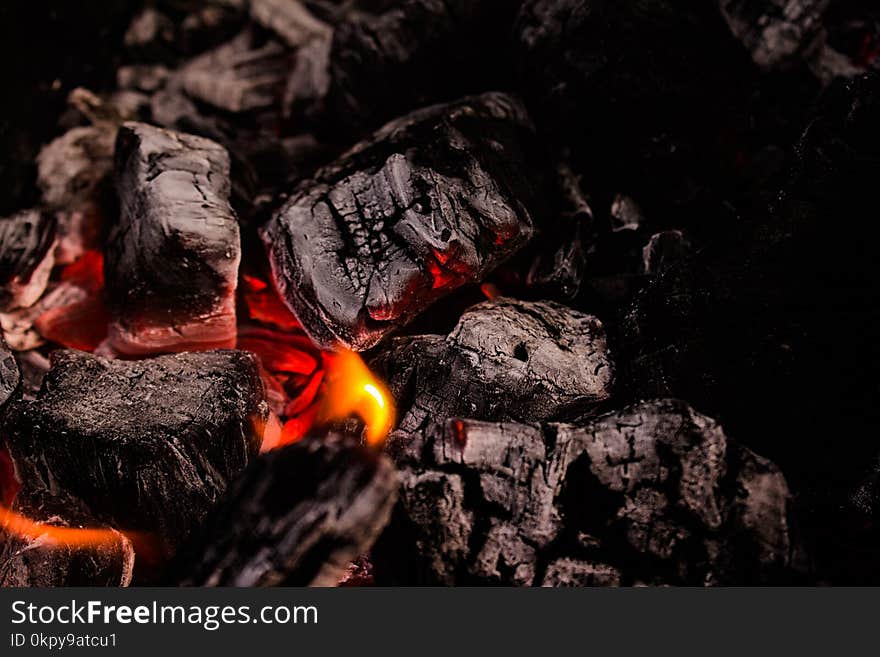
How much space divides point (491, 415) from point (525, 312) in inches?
10.4

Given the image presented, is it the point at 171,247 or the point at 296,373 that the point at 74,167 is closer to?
the point at 171,247

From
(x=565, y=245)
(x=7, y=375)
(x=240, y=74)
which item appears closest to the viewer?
(x=7, y=375)

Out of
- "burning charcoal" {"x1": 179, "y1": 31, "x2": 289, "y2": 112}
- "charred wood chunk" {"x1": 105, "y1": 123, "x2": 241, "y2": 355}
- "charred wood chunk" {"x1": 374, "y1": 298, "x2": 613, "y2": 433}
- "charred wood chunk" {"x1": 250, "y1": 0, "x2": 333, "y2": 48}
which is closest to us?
"charred wood chunk" {"x1": 374, "y1": 298, "x2": 613, "y2": 433}

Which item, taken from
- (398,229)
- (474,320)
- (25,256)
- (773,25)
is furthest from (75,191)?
(773,25)

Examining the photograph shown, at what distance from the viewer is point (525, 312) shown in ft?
4.66

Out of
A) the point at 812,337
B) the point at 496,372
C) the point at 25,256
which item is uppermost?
the point at 812,337

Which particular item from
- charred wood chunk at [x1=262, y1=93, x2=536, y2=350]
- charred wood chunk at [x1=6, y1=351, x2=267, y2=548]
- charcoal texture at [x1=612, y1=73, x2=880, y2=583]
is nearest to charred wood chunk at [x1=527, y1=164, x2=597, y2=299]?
charred wood chunk at [x1=262, y1=93, x2=536, y2=350]

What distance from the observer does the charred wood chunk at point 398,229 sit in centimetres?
132

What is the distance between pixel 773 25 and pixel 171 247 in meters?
1.62

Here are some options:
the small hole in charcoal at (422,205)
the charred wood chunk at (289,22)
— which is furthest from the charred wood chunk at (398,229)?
the charred wood chunk at (289,22)

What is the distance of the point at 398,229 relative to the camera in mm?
1337

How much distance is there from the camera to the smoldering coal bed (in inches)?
41.1

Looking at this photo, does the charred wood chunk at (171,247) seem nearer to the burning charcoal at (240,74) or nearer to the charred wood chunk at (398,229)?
the charred wood chunk at (398,229)

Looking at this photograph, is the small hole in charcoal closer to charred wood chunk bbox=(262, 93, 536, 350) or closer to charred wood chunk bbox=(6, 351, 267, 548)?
charred wood chunk bbox=(262, 93, 536, 350)
